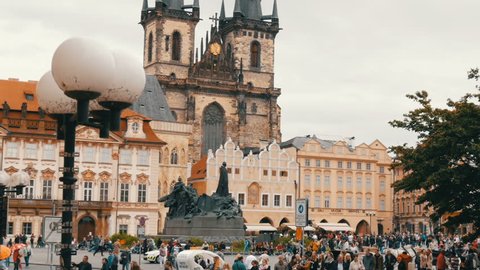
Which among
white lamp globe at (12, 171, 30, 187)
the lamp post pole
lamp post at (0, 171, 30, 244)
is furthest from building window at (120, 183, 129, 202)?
the lamp post pole

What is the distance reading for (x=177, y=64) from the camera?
91375 mm

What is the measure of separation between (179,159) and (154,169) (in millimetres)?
10699

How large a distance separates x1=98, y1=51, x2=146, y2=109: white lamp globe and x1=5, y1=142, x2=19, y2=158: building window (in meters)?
53.7

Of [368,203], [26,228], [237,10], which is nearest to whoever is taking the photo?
[26,228]

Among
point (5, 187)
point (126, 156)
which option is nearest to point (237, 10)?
point (126, 156)

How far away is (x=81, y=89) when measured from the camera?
7824 millimetres

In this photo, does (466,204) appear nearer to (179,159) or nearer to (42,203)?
(42,203)

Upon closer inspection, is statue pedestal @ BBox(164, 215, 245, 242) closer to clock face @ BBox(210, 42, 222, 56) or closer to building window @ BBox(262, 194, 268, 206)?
building window @ BBox(262, 194, 268, 206)

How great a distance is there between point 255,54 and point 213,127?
41.5 feet

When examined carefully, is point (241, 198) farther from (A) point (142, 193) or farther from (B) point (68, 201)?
(B) point (68, 201)

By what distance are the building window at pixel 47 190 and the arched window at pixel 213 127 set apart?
2819 centimetres

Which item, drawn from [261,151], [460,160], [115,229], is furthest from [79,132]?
[460,160]

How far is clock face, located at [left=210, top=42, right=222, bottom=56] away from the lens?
93750 millimetres

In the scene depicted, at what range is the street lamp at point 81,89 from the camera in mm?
7734
